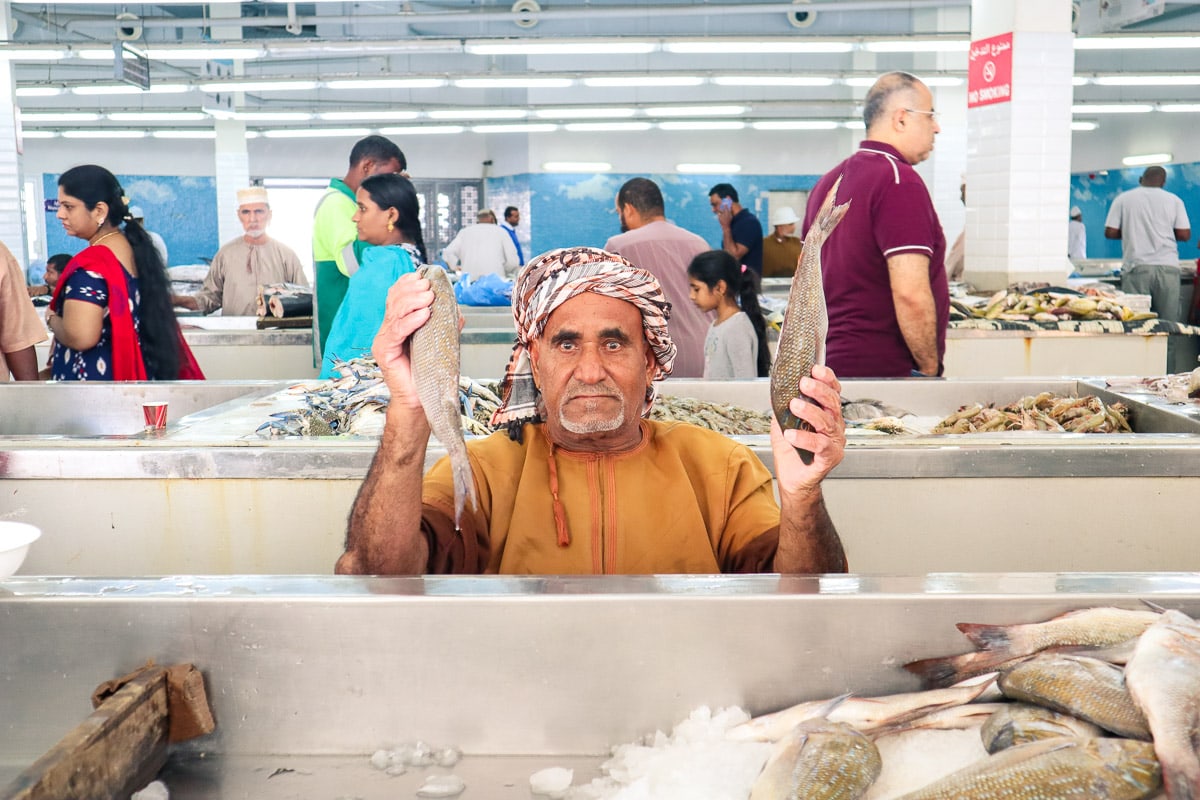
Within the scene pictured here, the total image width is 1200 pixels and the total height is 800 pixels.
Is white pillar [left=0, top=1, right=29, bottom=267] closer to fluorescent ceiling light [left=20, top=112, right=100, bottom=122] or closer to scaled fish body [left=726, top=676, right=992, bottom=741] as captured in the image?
fluorescent ceiling light [left=20, top=112, right=100, bottom=122]

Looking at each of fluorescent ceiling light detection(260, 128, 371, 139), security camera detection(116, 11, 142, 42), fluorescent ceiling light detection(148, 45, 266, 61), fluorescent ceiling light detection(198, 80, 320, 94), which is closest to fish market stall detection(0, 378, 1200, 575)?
fluorescent ceiling light detection(148, 45, 266, 61)

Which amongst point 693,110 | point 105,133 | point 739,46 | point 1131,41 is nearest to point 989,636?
point 1131,41

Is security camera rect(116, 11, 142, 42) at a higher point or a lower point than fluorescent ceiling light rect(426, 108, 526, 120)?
higher

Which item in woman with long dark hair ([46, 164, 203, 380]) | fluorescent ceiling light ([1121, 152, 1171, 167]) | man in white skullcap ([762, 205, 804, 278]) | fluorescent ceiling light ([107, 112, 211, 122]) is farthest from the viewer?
fluorescent ceiling light ([1121, 152, 1171, 167])

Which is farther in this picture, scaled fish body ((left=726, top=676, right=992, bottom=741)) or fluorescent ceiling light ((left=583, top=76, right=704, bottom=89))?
fluorescent ceiling light ((left=583, top=76, right=704, bottom=89))

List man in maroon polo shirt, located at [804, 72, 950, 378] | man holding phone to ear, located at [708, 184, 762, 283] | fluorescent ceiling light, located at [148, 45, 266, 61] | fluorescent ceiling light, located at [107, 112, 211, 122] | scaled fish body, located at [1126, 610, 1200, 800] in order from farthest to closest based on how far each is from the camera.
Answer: fluorescent ceiling light, located at [107, 112, 211, 122]
fluorescent ceiling light, located at [148, 45, 266, 61]
man holding phone to ear, located at [708, 184, 762, 283]
man in maroon polo shirt, located at [804, 72, 950, 378]
scaled fish body, located at [1126, 610, 1200, 800]

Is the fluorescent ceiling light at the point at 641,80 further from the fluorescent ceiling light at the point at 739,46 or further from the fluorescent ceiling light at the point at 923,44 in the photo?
the fluorescent ceiling light at the point at 923,44

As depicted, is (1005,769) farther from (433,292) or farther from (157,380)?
(157,380)

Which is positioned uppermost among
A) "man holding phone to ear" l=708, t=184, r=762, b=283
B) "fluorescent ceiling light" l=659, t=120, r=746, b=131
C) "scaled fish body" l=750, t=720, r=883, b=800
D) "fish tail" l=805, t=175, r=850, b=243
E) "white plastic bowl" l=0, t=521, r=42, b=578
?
"fluorescent ceiling light" l=659, t=120, r=746, b=131

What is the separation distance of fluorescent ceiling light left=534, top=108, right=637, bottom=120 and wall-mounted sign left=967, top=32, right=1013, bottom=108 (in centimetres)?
891

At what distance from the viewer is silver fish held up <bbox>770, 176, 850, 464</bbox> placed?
1.80 m

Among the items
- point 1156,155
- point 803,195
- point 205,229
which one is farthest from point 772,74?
point 205,229

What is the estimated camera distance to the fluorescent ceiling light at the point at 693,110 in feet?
55.7

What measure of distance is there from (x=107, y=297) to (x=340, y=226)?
0.93m
